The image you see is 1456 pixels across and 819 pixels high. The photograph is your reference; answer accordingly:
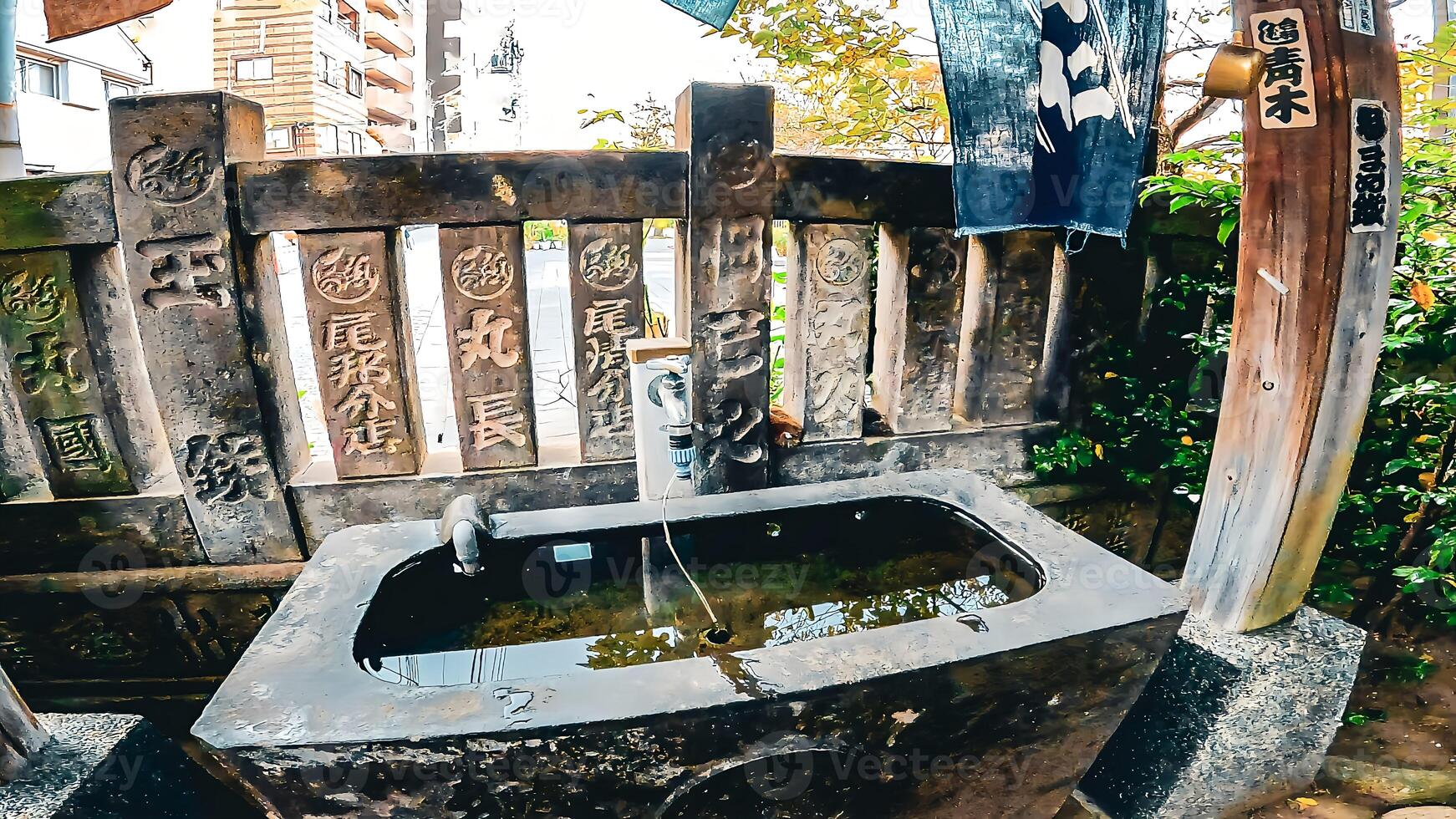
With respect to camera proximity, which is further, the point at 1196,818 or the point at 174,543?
the point at 174,543

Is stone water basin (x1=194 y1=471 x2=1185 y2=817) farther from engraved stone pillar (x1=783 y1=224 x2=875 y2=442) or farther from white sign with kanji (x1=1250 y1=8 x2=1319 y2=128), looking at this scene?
white sign with kanji (x1=1250 y1=8 x2=1319 y2=128)

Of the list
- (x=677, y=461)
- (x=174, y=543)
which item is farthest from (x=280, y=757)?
(x=174, y=543)

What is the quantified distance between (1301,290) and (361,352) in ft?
12.0

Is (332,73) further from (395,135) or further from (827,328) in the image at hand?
(827,328)

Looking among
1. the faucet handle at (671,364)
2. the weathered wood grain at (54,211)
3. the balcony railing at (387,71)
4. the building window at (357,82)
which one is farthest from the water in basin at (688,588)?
the balcony railing at (387,71)

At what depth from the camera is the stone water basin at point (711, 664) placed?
1780mm

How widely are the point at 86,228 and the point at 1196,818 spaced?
4.91 m

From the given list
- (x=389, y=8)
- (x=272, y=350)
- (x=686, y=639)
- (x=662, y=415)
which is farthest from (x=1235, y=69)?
(x=389, y=8)

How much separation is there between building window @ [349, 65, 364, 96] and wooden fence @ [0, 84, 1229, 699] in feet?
74.6

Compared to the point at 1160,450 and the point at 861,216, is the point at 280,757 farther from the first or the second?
the point at 1160,450

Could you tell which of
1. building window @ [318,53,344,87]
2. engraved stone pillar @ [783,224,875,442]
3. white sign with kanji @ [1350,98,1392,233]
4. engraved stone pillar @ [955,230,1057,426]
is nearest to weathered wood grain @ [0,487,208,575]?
engraved stone pillar @ [783,224,875,442]

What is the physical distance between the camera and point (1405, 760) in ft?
9.40

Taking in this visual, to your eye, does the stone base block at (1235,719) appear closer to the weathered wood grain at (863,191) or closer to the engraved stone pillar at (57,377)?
the weathered wood grain at (863,191)

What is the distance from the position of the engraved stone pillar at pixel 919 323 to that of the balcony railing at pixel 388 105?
27.6 m
